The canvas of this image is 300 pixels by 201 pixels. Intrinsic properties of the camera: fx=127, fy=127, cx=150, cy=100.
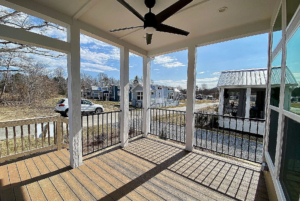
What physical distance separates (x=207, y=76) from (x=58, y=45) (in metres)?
3.49

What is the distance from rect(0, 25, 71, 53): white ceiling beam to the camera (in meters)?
1.52

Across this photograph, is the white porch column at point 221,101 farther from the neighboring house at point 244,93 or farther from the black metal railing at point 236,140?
the black metal railing at point 236,140

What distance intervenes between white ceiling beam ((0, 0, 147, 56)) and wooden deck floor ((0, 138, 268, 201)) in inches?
92.1

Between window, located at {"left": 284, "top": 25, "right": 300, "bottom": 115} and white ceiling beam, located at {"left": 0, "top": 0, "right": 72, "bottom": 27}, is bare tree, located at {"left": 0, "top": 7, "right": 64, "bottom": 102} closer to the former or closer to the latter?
white ceiling beam, located at {"left": 0, "top": 0, "right": 72, "bottom": 27}

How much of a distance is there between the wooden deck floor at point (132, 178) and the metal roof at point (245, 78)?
408cm

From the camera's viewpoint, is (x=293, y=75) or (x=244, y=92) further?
(x=244, y=92)

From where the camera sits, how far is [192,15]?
6.40 ft

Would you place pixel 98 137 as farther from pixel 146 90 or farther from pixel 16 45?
pixel 16 45

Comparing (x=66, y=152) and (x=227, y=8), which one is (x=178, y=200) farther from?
(x=227, y=8)

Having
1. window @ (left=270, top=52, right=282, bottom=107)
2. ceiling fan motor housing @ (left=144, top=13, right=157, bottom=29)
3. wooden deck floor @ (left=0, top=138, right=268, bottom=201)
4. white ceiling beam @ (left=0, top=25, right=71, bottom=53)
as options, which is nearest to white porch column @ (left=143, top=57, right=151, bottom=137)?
wooden deck floor @ (left=0, top=138, right=268, bottom=201)

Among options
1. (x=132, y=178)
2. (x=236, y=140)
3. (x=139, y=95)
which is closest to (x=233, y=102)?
(x=236, y=140)

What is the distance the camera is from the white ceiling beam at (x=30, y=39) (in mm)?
1517

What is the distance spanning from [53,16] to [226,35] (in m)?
2.93

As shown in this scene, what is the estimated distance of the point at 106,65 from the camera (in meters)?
7.13
